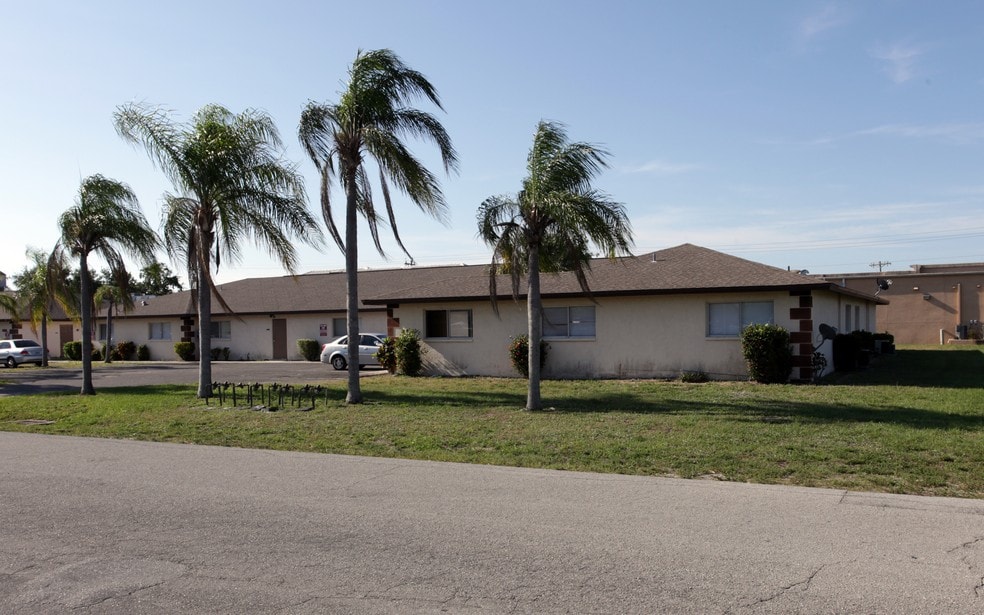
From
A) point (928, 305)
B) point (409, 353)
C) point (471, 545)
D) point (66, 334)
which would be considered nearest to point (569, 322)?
point (409, 353)

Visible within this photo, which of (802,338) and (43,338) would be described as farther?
(43,338)

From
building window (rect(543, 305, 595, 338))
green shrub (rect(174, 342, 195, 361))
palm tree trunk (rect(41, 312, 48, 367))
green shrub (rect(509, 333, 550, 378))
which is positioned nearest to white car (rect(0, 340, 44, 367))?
palm tree trunk (rect(41, 312, 48, 367))

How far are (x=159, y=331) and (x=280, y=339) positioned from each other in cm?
829

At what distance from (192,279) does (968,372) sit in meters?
20.5

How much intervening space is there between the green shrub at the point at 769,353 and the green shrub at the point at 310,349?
21471 millimetres

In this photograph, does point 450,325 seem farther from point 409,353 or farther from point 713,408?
point 713,408

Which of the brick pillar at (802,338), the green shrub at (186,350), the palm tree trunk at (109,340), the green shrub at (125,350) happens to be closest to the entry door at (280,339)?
the green shrub at (186,350)

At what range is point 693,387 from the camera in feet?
63.2

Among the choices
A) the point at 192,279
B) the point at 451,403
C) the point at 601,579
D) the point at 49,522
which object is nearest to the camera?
the point at 601,579

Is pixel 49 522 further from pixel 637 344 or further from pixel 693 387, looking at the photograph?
pixel 637 344

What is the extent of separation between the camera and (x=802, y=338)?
19750 mm

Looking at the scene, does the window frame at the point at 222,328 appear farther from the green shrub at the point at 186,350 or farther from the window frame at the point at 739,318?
the window frame at the point at 739,318

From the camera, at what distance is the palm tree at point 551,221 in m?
15.0

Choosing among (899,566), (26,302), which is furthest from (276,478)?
(26,302)
